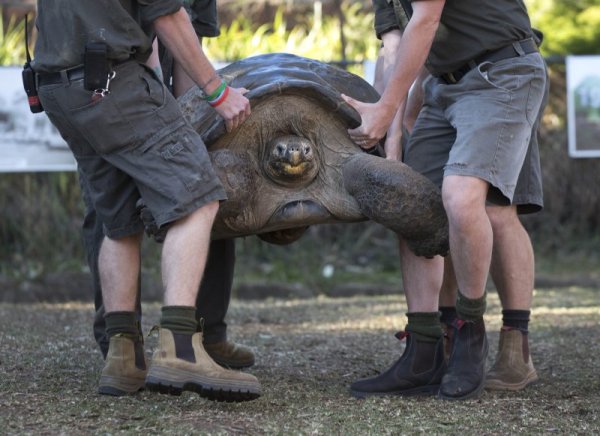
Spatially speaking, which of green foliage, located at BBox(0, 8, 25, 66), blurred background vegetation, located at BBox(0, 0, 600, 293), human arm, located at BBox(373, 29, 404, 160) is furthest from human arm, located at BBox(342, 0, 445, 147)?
green foliage, located at BBox(0, 8, 25, 66)

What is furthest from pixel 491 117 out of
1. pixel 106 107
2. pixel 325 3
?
pixel 325 3

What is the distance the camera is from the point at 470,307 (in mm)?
4277

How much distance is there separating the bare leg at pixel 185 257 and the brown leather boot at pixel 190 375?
0.14 meters

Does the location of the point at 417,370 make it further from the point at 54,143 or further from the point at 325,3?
the point at 325,3

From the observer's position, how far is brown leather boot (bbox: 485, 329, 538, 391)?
442 centimetres

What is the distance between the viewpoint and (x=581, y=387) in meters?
4.43

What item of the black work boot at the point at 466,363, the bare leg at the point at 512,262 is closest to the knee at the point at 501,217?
the bare leg at the point at 512,262

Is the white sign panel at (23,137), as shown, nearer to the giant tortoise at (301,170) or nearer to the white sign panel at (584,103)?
the white sign panel at (584,103)

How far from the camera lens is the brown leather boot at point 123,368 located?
4.06 metres

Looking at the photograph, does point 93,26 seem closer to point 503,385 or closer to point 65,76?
point 65,76

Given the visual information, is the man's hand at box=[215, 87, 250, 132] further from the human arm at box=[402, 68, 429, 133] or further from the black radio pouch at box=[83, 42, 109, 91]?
the human arm at box=[402, 68, 429, 133]

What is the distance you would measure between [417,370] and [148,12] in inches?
66.1

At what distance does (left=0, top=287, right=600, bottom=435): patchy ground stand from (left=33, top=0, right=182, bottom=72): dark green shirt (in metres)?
1.19

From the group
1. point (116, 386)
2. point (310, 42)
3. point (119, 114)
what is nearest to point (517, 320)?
point (116, 386)
